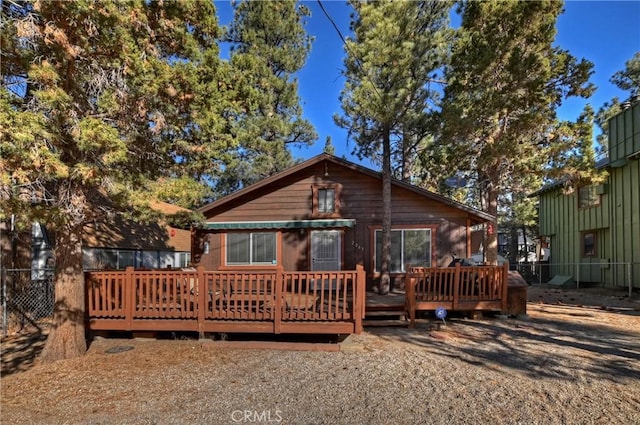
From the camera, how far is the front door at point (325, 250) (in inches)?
442

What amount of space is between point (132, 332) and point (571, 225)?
1865cm

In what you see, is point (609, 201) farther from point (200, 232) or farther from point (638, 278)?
point (200, 232)

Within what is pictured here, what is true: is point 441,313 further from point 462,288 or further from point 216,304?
point 216,304

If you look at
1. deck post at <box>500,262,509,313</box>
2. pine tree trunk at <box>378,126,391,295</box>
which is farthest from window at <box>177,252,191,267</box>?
deck post at <box>500,262,509,313</box>

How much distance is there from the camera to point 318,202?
11562 mm

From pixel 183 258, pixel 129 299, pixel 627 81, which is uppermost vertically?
pixel 627 81

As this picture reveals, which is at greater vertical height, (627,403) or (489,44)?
(489,44)

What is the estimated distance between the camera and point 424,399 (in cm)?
412

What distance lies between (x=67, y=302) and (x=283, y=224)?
611 centimetres

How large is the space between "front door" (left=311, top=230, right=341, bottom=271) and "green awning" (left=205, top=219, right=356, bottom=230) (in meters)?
0.30

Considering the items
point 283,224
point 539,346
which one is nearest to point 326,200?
point 283,224

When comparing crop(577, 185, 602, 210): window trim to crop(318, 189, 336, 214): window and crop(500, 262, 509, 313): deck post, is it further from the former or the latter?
crop(318, 189, 336, 214): window

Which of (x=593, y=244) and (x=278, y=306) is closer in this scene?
(x=278, y=306)

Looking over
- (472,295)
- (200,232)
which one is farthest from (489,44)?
(200,232)
